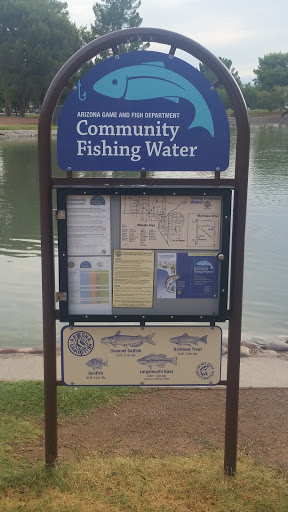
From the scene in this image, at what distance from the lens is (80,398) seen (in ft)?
14.5

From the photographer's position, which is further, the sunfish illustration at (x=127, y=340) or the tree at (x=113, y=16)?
the tree at (x=113, y=16)

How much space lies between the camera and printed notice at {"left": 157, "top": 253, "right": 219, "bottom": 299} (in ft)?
10.6

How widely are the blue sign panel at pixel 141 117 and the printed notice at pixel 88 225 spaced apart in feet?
0.62

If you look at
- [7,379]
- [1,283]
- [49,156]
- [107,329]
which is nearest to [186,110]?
[49,156]

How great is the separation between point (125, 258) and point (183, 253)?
33 centimetres

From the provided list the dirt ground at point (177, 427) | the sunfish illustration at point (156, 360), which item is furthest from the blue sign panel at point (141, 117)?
the dirt ground at point (177, 427)

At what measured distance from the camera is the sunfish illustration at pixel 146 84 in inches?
121

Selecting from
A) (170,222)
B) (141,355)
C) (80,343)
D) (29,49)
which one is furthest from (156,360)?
(29,49)

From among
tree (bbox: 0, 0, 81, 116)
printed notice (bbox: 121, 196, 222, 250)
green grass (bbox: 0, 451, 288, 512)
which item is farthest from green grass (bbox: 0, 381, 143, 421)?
tree (bbox: 0, 0, 81, 116)

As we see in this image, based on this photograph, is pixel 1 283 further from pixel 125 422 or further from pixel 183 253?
pixel 183 253

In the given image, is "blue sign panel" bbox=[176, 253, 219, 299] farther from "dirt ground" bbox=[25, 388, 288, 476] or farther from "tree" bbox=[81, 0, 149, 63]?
"tree" bbox=[81, 0, 149, 63]

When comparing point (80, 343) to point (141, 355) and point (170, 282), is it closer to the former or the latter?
point (141, 355)

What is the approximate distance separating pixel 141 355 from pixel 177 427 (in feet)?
3.23

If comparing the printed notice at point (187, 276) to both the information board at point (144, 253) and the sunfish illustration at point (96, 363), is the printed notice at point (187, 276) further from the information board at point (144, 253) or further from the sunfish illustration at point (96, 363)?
the sunfish illustration at point (96, 363)
